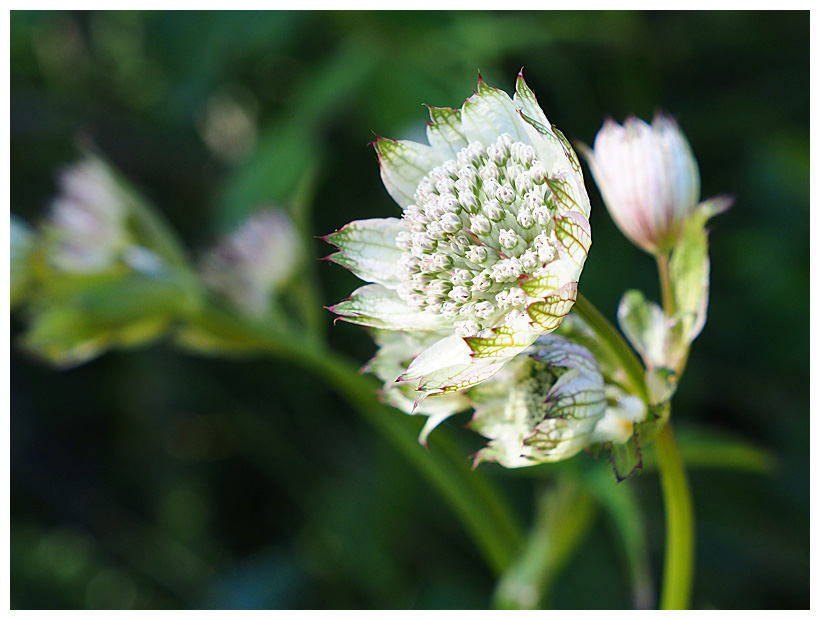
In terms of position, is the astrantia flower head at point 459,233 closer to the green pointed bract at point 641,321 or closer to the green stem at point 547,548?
the green pointed bract at point 641,321

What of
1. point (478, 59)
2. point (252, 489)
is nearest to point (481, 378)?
point (478, 59)

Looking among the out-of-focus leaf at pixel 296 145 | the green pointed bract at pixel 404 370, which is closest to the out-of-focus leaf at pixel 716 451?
the green pointed bract at pixel 404 370

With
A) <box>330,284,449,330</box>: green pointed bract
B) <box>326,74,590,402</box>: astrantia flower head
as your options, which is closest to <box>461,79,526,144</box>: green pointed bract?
<box>326,74,590,402</box>: astrantia flower head

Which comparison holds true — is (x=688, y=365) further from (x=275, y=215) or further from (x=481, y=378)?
(x=481, y=378)

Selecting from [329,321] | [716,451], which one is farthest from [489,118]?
[329,321]

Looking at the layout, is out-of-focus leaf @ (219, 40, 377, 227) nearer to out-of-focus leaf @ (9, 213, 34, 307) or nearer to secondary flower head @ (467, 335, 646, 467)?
out-of-focus leaf @ (9, 213, 34, 307)
